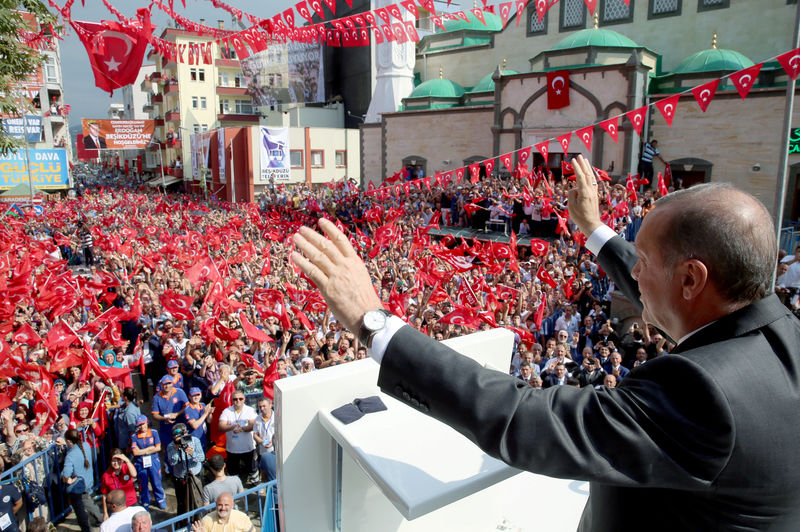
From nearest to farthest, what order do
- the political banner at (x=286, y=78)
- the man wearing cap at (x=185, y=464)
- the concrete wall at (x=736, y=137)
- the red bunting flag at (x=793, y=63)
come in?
1. the man wearing cap at (x=185, y=464)
2. the red bunting flag at (x=793, y=63)
3. the concrete wall at (x=736, y=137)
4. the political banner at (x=286, y=78)

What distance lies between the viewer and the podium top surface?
2050mm

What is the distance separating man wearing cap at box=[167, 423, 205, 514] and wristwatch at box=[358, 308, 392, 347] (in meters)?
6.01

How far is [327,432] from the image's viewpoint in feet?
8.05

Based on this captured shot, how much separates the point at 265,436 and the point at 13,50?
26.9 feet

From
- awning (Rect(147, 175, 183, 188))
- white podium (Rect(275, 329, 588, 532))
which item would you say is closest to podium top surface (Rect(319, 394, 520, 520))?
white podium (Rect(275, 329, 588, 532))

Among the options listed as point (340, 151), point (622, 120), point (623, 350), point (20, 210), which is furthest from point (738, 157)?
point (20, 210)

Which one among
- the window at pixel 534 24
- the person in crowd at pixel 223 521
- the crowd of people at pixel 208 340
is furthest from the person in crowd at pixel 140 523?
the window at pixel 534 24

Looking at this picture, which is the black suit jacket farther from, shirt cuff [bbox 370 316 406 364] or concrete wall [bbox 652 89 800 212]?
concrete wall [bbox 652 89 800 212]

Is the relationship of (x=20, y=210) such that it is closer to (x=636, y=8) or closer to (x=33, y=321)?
(x=33, y=321)

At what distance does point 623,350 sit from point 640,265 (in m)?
8.63

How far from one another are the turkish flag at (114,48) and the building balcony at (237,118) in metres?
45.6

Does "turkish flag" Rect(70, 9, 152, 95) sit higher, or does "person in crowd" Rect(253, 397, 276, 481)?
"turkish flag" Rect(70, 9, 152, 95)

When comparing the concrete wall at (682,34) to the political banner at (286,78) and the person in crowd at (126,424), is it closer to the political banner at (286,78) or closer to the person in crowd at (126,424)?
the political banner at (286,78)

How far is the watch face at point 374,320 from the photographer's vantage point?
141 cm
